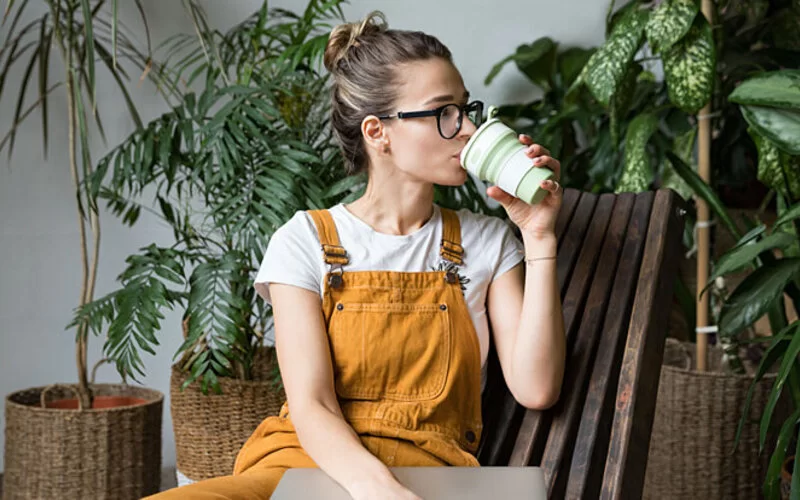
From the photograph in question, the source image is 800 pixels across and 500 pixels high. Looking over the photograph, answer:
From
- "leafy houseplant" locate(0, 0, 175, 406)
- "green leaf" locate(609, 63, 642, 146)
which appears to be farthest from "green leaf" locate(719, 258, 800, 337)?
"leafy houseplant" locate(0, 0, 175, 406)

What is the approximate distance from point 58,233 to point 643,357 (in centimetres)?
232

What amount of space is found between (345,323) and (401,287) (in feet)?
0.37

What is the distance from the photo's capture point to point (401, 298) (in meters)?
1.63

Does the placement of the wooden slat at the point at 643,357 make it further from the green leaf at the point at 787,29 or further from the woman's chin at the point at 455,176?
the green leaf at the point at 787,29

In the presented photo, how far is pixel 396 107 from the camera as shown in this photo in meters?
1.63

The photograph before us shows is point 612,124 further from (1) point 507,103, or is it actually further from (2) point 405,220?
(2) point 405,220

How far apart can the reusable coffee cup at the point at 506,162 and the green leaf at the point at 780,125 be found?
0.87 metres

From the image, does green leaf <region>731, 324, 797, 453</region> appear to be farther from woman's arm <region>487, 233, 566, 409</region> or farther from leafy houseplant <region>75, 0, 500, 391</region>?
leafy houseplant <region>75, 0, 500, 391</region>

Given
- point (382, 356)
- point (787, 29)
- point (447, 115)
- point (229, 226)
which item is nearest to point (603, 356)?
point (382, 356)

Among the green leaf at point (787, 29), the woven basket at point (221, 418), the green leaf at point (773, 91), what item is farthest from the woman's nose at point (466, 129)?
the green leaf at point (787, 29)

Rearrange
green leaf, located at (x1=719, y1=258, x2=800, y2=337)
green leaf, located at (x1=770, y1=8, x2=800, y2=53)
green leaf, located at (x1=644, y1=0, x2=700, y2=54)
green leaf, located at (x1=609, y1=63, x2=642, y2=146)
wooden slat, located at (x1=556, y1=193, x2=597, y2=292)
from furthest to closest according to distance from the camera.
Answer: green leaf, located at (x1=770, y1=8, x2=800, y2=53) → green leaf, located at (x1=609, y1=63, x2=642, y2=146) → green leaf, located at (x1=644, y1=0, x2=700, y2=54) → green leaf, located at (x1=719, y1=258, x2=800, y2=337) → wooden slat, located at (x1=556, y1=193, x2=597, y2=292)

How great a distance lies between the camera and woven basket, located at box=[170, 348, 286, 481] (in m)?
2.55

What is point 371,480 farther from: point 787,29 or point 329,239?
point 787,29

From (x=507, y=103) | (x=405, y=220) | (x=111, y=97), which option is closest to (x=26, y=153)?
(x=111, y=97)
